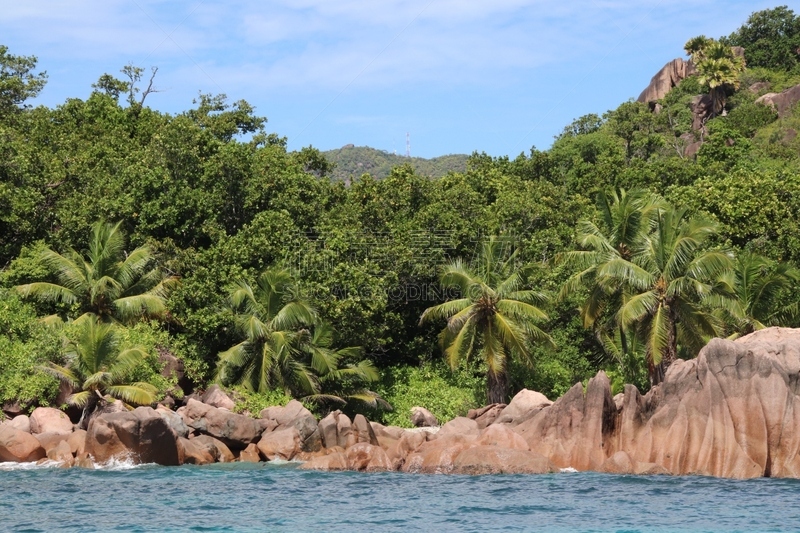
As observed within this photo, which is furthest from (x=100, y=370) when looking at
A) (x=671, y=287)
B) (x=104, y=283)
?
(x=671, y=287)

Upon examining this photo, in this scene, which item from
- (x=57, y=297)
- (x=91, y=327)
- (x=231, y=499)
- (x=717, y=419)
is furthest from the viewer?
(x=57, y=297)

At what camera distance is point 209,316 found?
1432 inches

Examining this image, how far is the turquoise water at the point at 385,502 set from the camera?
19.4m

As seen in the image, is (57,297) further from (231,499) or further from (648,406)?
(648,406)

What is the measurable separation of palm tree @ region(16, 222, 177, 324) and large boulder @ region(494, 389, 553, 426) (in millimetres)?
13059

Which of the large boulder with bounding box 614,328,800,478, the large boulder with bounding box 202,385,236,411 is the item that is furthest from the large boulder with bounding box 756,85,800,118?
the large boulder with bounding box 202,385,236,411

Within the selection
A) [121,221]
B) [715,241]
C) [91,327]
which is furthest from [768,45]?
[91,327]

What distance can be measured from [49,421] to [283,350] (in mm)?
7985

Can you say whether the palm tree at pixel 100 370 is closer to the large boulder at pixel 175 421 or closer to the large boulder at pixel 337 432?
the large boulder at pixel 175 421

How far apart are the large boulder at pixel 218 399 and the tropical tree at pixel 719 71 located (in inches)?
2249

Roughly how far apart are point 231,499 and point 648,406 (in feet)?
37.0

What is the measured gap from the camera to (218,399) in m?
33.4

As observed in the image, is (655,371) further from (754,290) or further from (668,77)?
(668,77)

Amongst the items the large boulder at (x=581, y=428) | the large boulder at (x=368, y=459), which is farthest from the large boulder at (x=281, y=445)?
the large boulder at (x=581, y=428)
